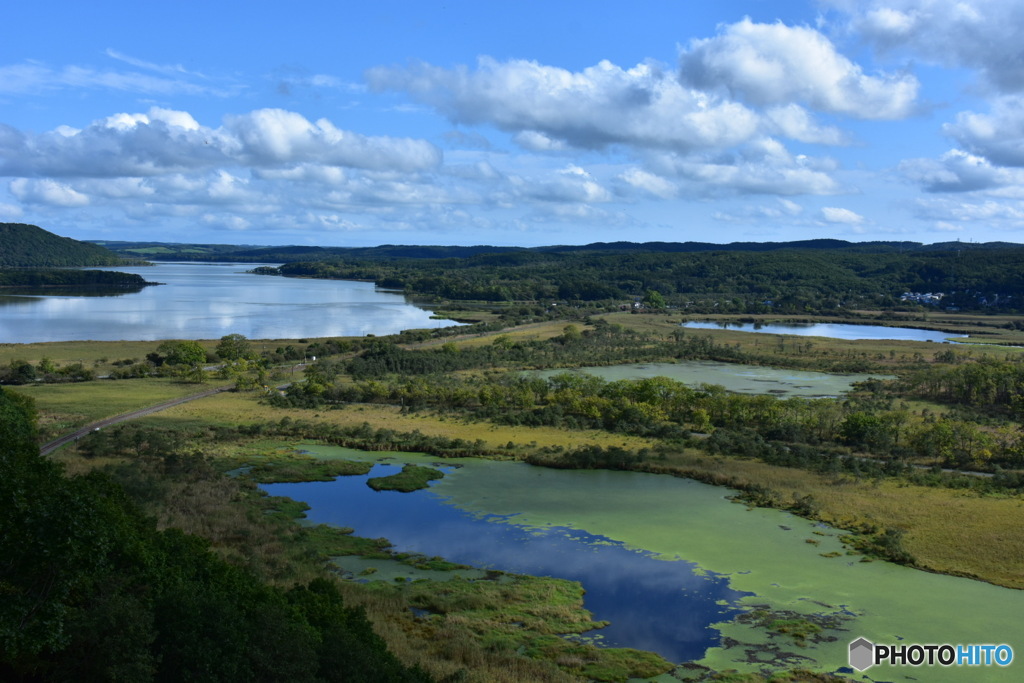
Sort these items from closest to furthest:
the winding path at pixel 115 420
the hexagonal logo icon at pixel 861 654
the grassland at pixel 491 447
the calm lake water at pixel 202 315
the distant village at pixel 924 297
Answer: the hexagonal logo icon at pixel 861 654, the grassland at pixel 491 447, the winding path at pixel 115 420, the calm lake water at pixel 202 315, the distant village at pixel 924 297

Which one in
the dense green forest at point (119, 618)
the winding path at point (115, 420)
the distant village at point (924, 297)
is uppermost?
the distant village at point (924, 297)

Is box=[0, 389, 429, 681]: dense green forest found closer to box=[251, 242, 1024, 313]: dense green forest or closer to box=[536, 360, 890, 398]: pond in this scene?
box=[536, 360, 890, 398]: pond

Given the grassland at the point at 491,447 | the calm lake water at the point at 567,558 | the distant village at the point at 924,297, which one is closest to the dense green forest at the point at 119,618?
the grassland at the point at 491,447

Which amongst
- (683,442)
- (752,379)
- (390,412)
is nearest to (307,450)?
(390,412)

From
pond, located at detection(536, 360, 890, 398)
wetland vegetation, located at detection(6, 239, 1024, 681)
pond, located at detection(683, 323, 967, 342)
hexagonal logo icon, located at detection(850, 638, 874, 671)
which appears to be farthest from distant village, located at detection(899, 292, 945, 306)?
hexagonal logo icon, located at detection(850, 638, 874, 671)

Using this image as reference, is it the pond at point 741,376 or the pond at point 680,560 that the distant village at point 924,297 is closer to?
the pond at point 741,376

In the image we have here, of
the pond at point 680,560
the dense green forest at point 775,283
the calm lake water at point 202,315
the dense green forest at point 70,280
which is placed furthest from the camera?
the dense green forest at point 70,280
